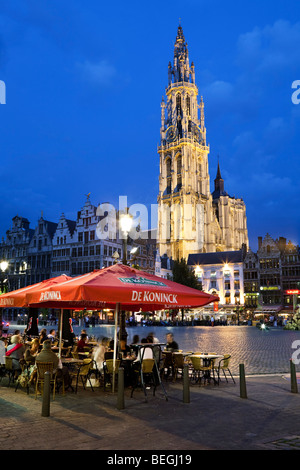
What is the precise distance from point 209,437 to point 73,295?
11.6ft

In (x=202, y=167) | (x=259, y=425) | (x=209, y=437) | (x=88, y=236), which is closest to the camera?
(x=209, y=437)

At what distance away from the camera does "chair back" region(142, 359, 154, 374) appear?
9297 mm

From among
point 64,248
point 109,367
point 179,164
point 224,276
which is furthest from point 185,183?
point 109,367

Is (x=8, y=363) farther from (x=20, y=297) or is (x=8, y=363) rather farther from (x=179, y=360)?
(x=179, y=360)

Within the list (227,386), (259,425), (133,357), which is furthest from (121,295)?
(227,386)

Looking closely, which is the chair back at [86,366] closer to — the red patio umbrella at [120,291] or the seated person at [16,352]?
the seated person at [16,352]

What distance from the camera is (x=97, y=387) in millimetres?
10328

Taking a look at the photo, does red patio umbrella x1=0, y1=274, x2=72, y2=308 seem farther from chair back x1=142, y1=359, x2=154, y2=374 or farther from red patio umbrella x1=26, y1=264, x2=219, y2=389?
chair back x1=142, y1=359, x2=154, y2=374

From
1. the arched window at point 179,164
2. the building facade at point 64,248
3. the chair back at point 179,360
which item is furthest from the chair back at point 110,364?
the arched window at point 179,164

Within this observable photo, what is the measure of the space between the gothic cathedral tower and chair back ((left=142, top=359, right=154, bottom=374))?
83.6 metres

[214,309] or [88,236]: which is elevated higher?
[88,236]

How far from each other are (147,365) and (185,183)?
91305mm

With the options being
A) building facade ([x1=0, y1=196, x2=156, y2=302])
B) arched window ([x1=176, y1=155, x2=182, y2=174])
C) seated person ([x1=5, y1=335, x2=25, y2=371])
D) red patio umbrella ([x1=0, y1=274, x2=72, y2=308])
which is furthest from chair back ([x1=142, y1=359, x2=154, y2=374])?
arched window ([x1=176, y1=155, x2=182, y2=174])
